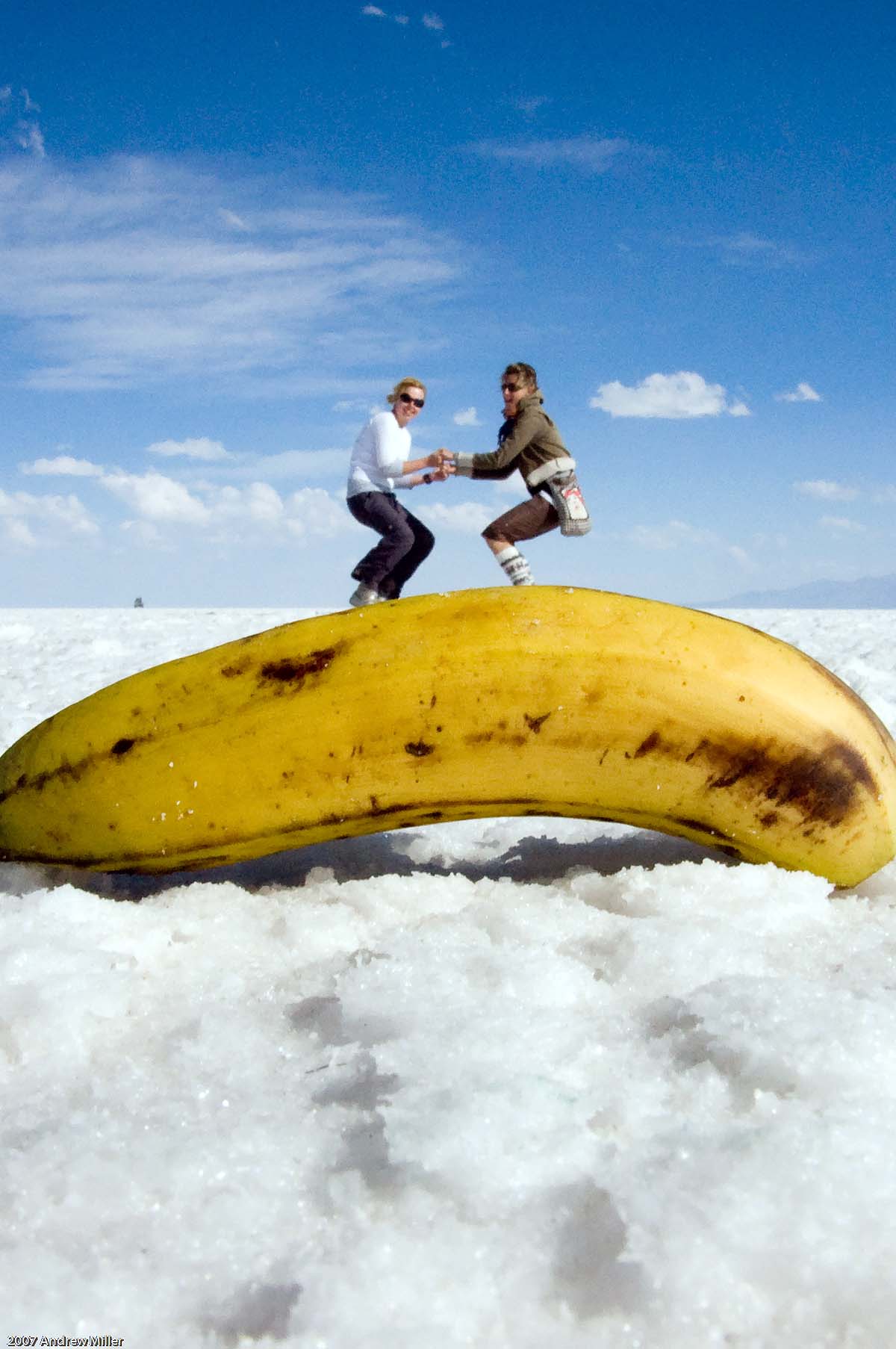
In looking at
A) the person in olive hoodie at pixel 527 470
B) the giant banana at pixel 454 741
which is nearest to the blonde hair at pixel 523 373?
the person in olive hoodie at pixel 527 470

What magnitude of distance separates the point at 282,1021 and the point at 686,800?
851 millimetres

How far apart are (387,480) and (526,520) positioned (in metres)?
0.94

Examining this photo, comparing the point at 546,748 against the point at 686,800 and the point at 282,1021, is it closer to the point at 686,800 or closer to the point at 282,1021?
the point at 686,800

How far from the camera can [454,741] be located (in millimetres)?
1622

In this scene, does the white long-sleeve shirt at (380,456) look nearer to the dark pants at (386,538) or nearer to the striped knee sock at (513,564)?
the dark pants at (386,538)

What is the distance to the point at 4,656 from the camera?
5547 millimetres

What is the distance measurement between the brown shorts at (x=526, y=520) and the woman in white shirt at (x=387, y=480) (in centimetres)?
47

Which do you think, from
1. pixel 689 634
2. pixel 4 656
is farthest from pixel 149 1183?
pixel 4 656

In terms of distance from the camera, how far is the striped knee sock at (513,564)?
594 centimetres

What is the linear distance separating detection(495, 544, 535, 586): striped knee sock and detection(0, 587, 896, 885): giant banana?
422cm
